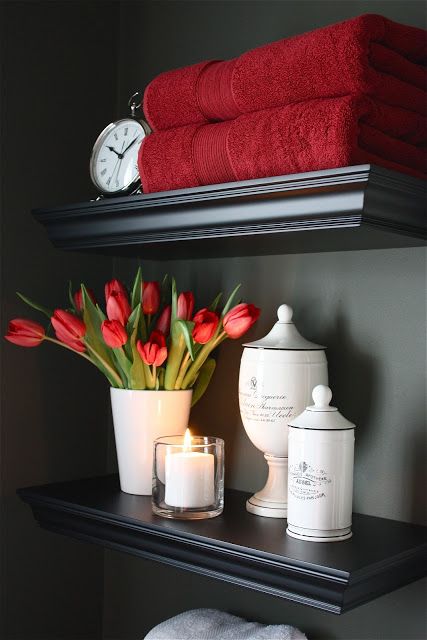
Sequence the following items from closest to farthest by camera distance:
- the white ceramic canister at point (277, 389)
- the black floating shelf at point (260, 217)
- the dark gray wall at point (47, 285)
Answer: the black floating shelf at point (260, 217)
the white ceramic canister at point (277, 389)
the dark gray wall at point (47, 285)

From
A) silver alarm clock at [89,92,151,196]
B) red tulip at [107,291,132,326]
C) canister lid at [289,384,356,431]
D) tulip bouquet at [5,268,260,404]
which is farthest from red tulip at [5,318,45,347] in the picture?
canister lid at [289,384,356,431]

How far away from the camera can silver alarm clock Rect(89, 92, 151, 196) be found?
1129mm

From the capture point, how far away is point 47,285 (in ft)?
4.21

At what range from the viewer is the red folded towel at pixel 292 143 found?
32.8 inches

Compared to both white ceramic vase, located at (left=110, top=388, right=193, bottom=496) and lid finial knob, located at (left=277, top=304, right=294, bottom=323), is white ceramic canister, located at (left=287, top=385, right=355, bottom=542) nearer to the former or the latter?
lid finial knob, located at (left=277, top=304, right=294, bottom=323)

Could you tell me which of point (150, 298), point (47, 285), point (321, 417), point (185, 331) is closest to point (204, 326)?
point (185, 331)

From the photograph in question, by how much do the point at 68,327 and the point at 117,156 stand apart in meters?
0.26

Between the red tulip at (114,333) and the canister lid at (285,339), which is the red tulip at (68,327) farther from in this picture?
the canister lid at (285,339)

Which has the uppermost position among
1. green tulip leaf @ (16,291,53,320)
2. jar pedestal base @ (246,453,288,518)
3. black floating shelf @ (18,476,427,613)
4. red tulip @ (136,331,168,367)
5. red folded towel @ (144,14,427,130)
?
red folded towel @ (144,14,427,130)

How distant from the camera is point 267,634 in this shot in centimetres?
106

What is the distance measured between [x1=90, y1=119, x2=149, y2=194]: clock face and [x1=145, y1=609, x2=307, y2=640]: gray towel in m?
0.61

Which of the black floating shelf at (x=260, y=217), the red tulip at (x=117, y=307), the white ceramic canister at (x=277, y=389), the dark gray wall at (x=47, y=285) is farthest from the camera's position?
the dark gray wall at (x=47, y=285)

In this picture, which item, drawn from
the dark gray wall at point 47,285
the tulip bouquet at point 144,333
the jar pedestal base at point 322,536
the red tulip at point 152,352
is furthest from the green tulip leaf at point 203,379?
the jar pedestal base at point 322,536

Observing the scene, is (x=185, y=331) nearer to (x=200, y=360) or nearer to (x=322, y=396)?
(x=200, y=360)
